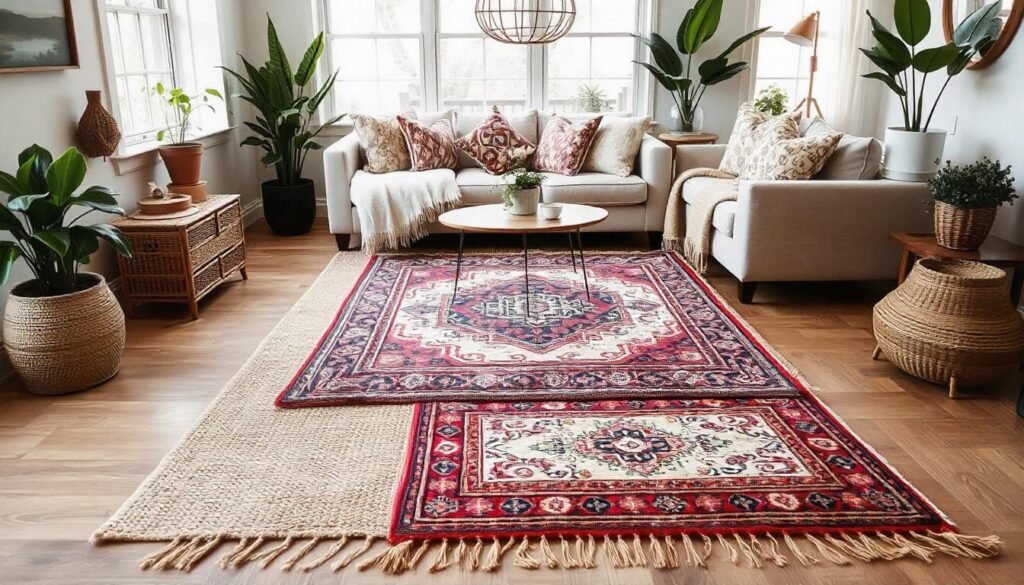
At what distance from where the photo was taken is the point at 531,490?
2.25m

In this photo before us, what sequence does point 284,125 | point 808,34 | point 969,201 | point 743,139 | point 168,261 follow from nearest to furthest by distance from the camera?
point 969,201 → point 168,261 → point 743,139 → point 284,125 → point 808,34

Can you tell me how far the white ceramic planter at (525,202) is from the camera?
387cm

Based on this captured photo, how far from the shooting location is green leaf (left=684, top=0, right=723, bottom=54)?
209 inches

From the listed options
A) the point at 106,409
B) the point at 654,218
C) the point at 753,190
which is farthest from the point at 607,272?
the point at 106,409

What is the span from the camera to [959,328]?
2.85 m

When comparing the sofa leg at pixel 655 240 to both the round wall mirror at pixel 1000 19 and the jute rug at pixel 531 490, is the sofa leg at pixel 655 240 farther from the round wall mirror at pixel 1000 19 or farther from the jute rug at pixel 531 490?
the jute rug at pixel 531 490

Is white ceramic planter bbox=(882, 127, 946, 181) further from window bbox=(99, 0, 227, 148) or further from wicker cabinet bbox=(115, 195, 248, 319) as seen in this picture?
window bbox=(99, 0, 227, 148)

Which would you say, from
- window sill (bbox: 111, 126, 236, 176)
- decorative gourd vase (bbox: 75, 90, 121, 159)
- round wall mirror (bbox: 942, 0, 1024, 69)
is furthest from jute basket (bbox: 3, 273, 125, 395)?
round wall mirror (bbox: 942, 0, 1024, 69)

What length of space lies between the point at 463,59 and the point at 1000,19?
3.46 m

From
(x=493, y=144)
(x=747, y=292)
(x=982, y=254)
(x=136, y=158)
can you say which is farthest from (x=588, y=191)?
(x=136, y=158)

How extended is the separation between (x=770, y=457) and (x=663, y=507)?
47cm

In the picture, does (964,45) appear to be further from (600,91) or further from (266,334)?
(266,334)

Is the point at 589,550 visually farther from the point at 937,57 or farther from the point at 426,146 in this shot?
the point at 426,146

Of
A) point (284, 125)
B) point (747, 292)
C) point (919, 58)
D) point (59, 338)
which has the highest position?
point (919, 58)
